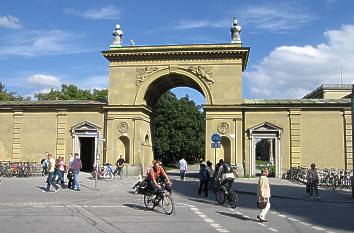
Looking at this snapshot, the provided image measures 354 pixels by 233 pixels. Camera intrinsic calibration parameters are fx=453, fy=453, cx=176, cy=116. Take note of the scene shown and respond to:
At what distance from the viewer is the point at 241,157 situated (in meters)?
34.7

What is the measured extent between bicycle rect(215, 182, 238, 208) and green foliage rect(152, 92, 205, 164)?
48.1 m

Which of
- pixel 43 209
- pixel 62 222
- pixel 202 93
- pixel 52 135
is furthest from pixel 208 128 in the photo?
pixel 62 222

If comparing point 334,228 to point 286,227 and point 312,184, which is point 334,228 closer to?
point 286,227

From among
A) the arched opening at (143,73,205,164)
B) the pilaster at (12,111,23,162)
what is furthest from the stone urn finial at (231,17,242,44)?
the arched opening at (143,73,205,164)

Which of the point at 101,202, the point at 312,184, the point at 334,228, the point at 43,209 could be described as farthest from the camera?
the point at 312,184

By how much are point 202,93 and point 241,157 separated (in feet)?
20.1

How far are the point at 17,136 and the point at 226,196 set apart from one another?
25361 mm

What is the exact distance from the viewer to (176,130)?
70.4 metres

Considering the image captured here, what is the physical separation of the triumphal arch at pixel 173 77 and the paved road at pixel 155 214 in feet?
45.7

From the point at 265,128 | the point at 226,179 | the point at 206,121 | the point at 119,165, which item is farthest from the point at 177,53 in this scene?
the point at 226,179

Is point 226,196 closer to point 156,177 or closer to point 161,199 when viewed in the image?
point 156,177

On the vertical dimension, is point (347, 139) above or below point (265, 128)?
below

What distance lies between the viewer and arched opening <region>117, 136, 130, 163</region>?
121ft

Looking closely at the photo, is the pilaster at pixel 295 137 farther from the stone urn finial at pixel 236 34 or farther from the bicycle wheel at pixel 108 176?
the bicycle wheel at pixel 108 176
